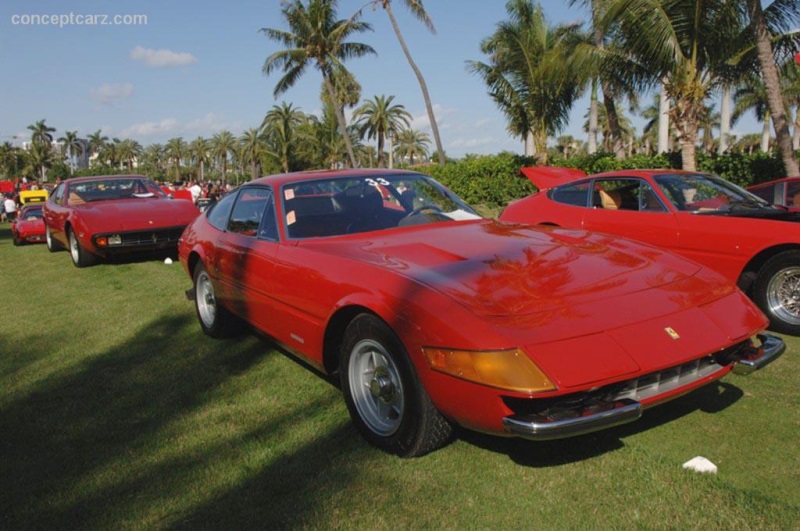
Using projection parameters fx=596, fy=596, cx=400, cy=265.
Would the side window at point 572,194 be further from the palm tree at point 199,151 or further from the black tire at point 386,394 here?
the palm tree at point 199,151

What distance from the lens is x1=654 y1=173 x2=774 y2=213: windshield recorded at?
565cm

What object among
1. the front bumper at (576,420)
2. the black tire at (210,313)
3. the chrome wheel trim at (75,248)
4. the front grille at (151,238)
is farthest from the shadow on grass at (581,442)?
the chrome wheel trim at (75,248)

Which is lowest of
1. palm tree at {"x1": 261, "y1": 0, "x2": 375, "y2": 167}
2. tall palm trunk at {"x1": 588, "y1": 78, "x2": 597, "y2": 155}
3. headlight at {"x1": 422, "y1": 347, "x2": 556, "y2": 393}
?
headlight at {"x1": 422, "y1": 347, "x2": 556, "y2": 393}

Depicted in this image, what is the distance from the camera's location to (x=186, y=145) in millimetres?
112562

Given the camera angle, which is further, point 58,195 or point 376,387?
point 58,195

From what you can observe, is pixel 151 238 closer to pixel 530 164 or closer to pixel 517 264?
pixel 517 264

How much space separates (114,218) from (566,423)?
27.2 ft

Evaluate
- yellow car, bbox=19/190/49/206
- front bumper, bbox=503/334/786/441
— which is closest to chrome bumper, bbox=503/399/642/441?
front bumper, bbox=503/334/786/441

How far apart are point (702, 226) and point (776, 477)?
3.41 meters

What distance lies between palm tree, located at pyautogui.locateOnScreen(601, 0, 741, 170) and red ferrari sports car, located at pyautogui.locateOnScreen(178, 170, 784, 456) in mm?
9333

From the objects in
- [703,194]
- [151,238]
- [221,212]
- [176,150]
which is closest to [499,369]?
[221,212]

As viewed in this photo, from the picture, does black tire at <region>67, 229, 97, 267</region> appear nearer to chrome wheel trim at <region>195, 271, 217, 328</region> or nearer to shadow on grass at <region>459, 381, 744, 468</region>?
chrome wheel trim at <region>195, 271, 217, 328</region>

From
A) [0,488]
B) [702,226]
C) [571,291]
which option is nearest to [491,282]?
[571,291]

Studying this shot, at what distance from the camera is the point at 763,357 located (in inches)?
110
